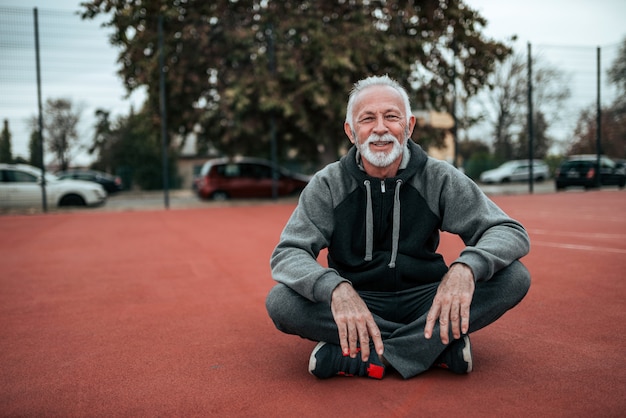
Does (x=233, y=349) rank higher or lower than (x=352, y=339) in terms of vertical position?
lower

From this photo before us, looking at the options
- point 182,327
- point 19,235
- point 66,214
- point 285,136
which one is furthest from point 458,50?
point 182,327

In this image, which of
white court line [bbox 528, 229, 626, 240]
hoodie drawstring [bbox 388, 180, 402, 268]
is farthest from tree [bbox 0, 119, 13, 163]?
hoodie drawstring [bbox 388, 180, 402, 268]

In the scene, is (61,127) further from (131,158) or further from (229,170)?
(131,158)

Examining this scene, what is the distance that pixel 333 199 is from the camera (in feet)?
9.07

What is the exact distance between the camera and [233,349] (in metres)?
3.14

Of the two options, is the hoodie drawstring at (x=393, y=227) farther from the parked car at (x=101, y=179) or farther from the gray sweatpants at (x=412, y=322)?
the parked car at (x=101, y=179)

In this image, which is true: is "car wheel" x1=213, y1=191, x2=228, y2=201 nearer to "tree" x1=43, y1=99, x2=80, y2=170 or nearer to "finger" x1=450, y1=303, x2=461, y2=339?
"tree" x1=43, y1=99, x2=80, y2=170

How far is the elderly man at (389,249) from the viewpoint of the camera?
8.27ft

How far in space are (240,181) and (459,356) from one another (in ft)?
51.7

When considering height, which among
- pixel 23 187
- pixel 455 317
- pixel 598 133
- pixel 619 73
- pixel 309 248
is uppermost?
pixel 619 73

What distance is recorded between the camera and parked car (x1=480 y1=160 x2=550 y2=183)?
30.0 m

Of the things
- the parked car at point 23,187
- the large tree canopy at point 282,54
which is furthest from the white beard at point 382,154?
the parked car at point 23,187

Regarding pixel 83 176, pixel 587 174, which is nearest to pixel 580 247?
pixel 587 174

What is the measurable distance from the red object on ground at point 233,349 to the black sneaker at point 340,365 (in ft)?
0.14
